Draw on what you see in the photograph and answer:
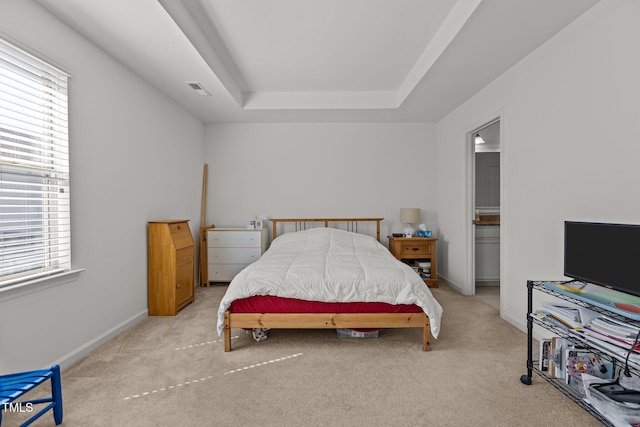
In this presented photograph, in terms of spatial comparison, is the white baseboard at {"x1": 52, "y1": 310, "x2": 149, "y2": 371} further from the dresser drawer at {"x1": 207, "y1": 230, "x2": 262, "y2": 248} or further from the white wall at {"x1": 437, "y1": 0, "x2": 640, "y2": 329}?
the white wall at {"x1": 437, "y1": 0, "x2": 640, "y2": 329}

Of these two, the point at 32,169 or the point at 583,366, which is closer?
the point at 583,366

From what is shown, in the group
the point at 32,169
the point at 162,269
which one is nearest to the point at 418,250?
the point at 162,269

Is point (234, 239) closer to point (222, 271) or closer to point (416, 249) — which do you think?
point (222, 271)

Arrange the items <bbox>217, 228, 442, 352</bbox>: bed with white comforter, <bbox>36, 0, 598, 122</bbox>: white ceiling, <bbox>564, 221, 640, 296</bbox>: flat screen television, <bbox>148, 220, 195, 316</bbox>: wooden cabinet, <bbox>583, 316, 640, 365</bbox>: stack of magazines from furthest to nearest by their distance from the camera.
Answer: <bbox>148, 220, 195, 316</bbox>: wooden cabinet
<bbox>217, 228, 442, 352</bbox>: bed with white comforter
<bbox>36, 0, 598, 122</bbox>: white ceiling
<bbox>564, 221, 640, 296</bbox>: flat screen television
<bbox>583, 316, 640, 365</bbox>: stack of magazines

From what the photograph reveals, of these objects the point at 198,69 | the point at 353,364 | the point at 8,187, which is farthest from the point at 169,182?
the point at 353,364

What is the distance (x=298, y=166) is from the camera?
4.95 meters

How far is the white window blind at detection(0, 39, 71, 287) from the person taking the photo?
1.90m

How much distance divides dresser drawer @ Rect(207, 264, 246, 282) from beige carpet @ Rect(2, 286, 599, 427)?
157cm

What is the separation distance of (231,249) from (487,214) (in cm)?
385

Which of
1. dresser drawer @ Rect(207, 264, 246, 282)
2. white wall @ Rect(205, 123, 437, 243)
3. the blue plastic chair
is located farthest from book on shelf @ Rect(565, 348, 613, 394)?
dresser drawer @ Rect(207, 264, 246, 282)

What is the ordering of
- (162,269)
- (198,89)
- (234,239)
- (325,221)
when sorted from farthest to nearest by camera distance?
(325,221) < (234,239) < (198,89) < (162,269)

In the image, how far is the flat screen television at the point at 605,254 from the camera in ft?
5.16

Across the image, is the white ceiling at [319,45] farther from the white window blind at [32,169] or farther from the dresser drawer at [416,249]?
the dresser drawer at [416,249]

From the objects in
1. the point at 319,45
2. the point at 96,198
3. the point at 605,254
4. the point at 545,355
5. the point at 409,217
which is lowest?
the point at 545,355
